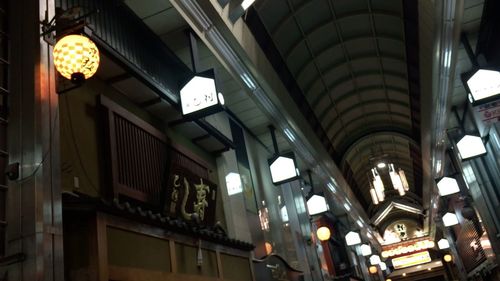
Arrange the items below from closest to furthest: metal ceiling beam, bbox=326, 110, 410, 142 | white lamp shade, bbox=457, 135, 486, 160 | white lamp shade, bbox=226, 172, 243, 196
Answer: white lamp shade, bbox=226, 172, 243, 196, white lamp shade, bbox=457, 135, 486, 160, metal ceiling beam, bbox=326, 110, 410, 142

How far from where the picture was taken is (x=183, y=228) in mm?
7066

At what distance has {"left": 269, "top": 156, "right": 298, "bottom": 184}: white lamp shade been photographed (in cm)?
1341

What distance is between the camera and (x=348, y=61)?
1672cm

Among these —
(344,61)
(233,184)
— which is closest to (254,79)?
(233,184)

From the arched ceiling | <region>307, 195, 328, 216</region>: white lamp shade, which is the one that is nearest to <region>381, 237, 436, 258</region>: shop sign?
the arched ceiling

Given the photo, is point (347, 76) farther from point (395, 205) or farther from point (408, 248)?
point (408, 248)

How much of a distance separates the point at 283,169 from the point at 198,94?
5.70 metres

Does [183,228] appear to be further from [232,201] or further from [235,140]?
[235,140]

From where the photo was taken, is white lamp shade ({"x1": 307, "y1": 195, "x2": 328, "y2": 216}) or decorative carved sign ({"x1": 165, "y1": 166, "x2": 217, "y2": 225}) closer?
decorative carved sign ({"x1": 165, "y1": 166, "x2": 217, "y2": 225})

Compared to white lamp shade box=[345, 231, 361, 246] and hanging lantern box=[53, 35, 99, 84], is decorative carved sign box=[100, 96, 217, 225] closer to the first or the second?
hanging lantern box=[53, 35, 99, 84]

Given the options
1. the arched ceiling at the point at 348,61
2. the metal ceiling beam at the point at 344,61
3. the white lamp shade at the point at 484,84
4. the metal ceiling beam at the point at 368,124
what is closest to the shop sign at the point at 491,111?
the white lamp shade at the point at 484,84

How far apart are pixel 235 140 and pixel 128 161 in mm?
5969

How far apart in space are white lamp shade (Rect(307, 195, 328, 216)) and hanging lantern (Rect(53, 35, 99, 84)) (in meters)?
14.5

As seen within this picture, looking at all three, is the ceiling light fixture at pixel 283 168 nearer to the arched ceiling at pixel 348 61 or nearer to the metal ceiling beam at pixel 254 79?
the metal ceiling beam at pixel 254 79
